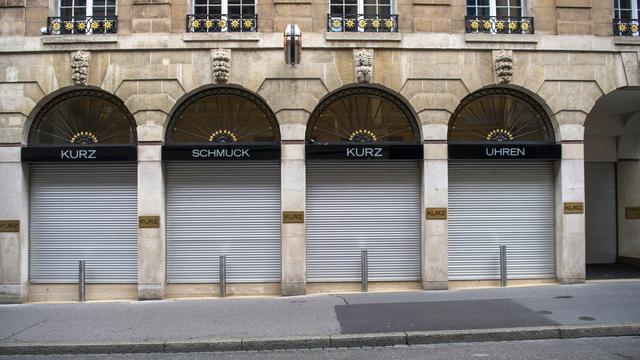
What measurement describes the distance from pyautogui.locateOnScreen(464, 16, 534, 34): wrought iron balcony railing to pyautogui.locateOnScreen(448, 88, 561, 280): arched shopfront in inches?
57.2

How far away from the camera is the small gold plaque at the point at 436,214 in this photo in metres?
12.5

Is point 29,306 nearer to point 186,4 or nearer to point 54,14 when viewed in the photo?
point 54,14

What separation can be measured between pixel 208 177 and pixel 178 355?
17.3 ft

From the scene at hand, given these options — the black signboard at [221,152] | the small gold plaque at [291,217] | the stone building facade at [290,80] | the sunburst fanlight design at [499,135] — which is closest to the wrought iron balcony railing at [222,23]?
the stone building facade at [290,80]

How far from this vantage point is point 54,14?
41.9 feet

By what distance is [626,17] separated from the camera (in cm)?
1348

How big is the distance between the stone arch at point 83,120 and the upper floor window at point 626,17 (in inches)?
Answer: 477

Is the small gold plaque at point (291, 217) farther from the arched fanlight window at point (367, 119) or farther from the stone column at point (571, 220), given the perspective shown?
the stone column at point (571, 220)

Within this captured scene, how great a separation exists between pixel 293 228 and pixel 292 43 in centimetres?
420

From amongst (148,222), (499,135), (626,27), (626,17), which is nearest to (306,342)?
(148,222)

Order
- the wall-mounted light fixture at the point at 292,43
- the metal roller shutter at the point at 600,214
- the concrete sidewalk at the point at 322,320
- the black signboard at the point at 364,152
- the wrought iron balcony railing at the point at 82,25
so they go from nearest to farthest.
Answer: the concrete sidewalk at the point at 322,320 → the wall-mounted light fixture at the point at 292,43 → the black signboard at the point at 364,152 → the wrought iron balcony railing at the point at 82,25 → the metal roller shutter at the point at 600,214

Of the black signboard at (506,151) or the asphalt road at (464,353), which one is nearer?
the asphalt road at (464,353)

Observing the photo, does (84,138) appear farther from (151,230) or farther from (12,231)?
(151,230)

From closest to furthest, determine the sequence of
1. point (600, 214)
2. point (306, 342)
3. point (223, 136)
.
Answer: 1. point (306, 342)
2. point (223, 136)
3. point (600, 214)
